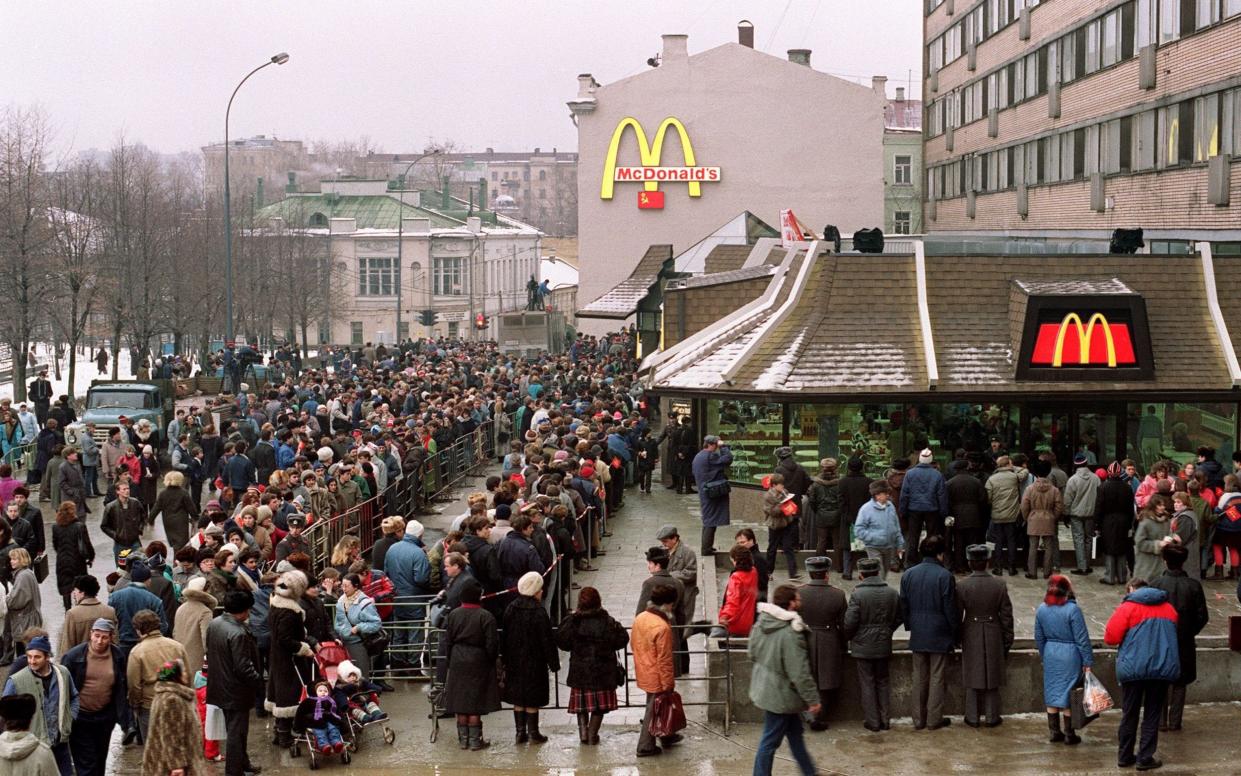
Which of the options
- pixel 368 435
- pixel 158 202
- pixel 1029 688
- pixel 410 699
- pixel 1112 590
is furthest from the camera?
pixel 158 202

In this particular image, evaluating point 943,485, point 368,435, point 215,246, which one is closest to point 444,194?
point 215,246

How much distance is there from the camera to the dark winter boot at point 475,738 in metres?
13.6

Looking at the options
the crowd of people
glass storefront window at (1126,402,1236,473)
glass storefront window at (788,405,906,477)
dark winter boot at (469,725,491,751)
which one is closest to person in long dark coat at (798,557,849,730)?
the crowd of people

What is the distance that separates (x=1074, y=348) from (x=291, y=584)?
11.9 metres

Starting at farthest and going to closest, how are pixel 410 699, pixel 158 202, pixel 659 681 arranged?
pixel 158 202 < pixel 410 699 < pixel 659 681

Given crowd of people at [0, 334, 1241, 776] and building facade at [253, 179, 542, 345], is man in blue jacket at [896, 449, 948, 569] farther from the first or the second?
building facade at [253, 179, 542, 345]

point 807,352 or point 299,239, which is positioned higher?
point 299,239

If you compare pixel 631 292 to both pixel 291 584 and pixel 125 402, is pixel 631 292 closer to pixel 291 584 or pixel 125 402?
pixel 125 402

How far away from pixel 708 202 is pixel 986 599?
56.4m

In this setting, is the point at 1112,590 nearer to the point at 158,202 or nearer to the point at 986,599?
the point at 986,599

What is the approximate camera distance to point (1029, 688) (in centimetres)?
1414

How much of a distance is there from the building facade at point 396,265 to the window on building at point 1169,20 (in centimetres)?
5173

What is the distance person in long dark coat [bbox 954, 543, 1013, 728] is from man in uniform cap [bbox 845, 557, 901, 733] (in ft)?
1.86

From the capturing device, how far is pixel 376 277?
299 ft
